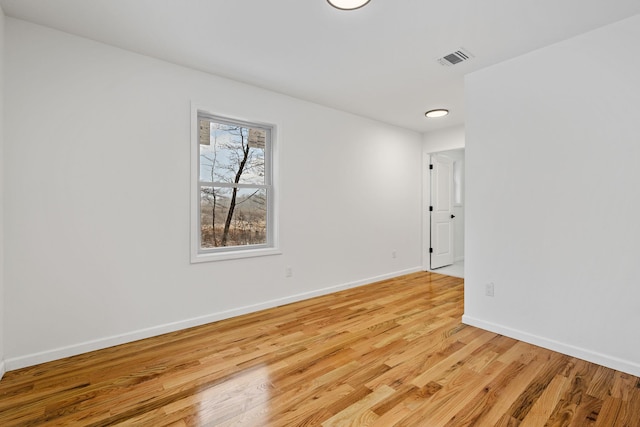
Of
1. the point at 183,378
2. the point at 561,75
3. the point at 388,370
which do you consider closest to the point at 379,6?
the point at 561,75

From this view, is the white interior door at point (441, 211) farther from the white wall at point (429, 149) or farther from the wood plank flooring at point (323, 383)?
the wood plank flooring at point (323, 383)

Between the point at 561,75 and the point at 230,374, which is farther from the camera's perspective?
the point at 561,75

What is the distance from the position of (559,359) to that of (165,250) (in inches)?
134

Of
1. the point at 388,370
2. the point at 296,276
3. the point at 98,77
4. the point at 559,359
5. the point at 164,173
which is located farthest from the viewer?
the point at 296,276

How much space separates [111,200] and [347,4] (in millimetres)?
2378

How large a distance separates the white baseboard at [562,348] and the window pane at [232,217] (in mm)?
2429

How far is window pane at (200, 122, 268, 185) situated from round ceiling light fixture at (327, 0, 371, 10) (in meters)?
1.81

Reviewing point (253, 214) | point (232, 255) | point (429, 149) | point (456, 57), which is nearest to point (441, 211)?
point (429, 149)

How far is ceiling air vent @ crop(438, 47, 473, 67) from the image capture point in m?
2.69

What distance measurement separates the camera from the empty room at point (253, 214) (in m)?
2.02

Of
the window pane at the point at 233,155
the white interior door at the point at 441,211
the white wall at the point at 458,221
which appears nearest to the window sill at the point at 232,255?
the window pane at the point at 233,155

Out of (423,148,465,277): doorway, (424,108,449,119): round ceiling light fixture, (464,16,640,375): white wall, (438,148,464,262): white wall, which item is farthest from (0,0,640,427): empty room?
(438,148,464,262): white wall

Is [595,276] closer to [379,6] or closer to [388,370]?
[388,370]

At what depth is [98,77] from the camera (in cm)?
258
